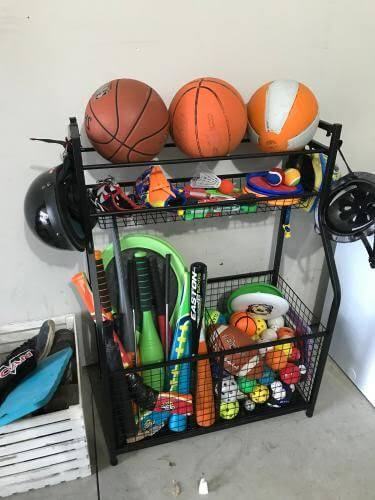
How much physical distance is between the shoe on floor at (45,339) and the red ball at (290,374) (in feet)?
2.69

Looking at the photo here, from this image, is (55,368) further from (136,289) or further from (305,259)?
(305,259)

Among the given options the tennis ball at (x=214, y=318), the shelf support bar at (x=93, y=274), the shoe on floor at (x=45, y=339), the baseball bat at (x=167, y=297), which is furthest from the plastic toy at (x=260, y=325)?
the shoe on floor at (x=45, y=339)

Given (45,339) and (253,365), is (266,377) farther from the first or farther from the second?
(45,339)

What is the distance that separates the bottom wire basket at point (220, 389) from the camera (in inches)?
55.1

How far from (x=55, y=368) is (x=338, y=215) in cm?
102

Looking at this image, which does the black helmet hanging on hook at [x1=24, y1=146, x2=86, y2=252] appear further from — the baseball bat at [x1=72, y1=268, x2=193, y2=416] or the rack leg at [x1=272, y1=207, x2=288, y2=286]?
the rack leg at [x1=272, y1=207, x2=288, y2=286]

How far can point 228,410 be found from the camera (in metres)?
1.50

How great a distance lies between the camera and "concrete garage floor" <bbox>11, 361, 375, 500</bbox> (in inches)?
51.9

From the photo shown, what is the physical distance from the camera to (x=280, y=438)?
149 cm

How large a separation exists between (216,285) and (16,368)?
819 mm

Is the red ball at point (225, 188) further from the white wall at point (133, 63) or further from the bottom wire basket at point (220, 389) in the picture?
the bottom wire basket at point (220, 389)

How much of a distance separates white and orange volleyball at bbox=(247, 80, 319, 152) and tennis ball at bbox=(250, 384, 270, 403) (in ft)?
2.70

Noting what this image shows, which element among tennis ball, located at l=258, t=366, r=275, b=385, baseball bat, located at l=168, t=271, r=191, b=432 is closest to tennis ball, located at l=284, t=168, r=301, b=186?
baseball bat, located at l=168, t=271, r=191, b=432

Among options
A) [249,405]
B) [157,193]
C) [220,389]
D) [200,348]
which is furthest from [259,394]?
[157,193]
